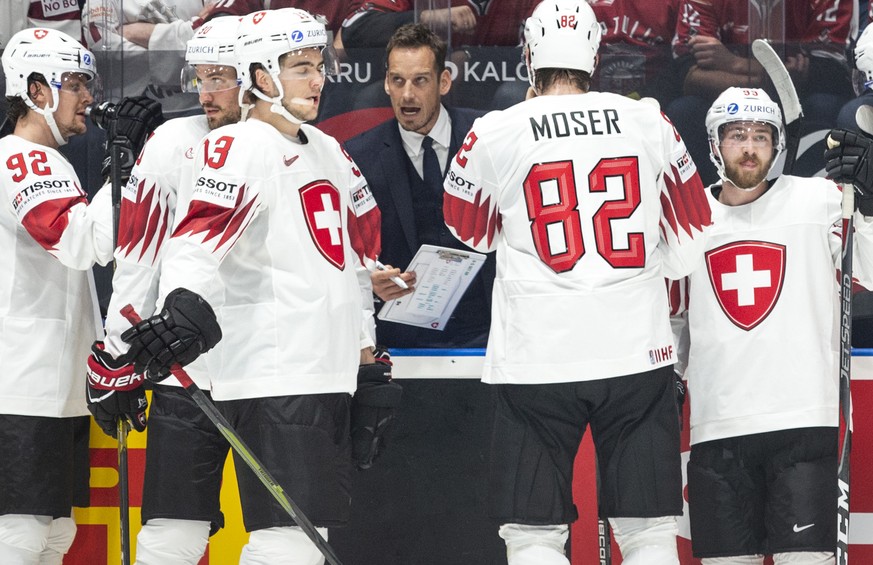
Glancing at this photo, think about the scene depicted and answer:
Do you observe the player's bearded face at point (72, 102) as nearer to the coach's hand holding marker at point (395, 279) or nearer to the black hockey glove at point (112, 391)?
the black hockey glove at point (112, 391)

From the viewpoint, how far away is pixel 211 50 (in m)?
3.57

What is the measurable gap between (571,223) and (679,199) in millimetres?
328

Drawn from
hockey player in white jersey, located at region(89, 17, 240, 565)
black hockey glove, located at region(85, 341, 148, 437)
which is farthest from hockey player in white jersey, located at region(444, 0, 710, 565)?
black hockey glove, located at region(85, 341, 148, 437)

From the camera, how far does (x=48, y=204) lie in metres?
3.54

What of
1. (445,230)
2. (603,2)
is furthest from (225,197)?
(603,2)

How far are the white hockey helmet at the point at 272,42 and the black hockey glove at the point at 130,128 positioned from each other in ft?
1.97

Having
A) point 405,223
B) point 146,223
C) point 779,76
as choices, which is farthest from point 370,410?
point 779,76

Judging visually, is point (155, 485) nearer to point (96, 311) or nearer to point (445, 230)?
point (96, 311)

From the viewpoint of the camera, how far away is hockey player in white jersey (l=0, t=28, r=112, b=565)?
3547 millimetres

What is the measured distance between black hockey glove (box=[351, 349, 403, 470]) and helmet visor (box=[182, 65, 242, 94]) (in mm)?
906

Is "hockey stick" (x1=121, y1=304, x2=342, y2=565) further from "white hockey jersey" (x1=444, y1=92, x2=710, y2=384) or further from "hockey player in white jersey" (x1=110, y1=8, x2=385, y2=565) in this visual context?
"white hockey jersey" (x1=444, y1=92, x2=710, y2=384)

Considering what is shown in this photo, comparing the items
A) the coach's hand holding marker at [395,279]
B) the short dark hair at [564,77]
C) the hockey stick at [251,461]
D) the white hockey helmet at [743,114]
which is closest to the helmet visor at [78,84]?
the coach's hand holding marker at [395,279]

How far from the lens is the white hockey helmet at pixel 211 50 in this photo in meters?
3.57

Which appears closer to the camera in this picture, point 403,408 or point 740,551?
point 740,551
